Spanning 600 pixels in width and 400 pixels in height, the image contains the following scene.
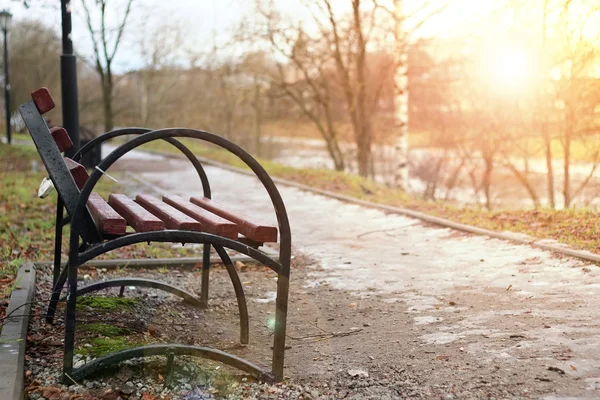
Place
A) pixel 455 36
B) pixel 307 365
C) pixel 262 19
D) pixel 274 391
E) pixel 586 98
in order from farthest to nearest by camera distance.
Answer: pixel 262 19 → pixel 455 36 → pixel 586 98 → pixel 307 365 → pixel 274 391

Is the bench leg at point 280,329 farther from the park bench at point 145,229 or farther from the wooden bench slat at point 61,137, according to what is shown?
the wooden bench slat at point 61,137

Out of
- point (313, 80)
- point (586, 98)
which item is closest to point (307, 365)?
point (586, 98)

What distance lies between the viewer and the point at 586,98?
1219 centimetres

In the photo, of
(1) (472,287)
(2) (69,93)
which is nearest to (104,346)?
(1) (472,287)

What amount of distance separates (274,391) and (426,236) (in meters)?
4.41

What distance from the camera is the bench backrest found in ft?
10.5

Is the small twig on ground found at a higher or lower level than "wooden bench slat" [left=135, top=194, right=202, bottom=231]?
lower

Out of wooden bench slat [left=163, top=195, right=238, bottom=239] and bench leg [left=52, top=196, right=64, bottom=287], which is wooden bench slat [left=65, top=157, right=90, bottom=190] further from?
bench leg [left=52, top=196, right=64, bottom=287]

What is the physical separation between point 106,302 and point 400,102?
11962mm

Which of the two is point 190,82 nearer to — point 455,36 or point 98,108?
point 98,108

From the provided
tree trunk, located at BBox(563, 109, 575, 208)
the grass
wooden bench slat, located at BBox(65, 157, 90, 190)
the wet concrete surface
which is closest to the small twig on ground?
the wet concrete surface

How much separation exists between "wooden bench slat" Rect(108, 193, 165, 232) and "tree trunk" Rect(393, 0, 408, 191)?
37.6 ft

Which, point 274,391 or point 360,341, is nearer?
point 274,391

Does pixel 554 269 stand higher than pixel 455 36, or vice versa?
pixel 455 36
